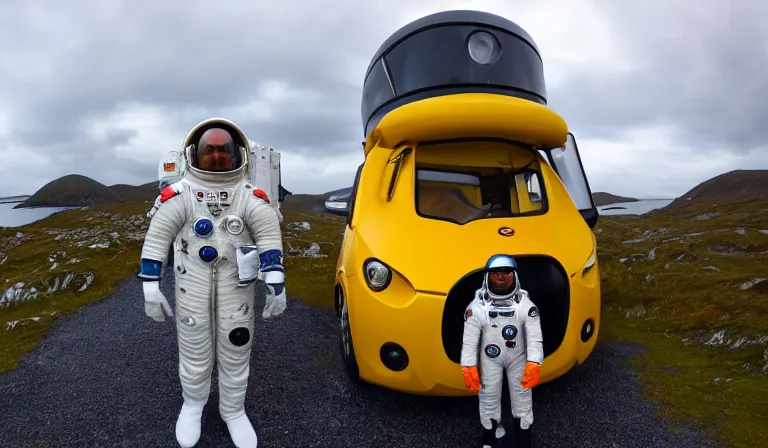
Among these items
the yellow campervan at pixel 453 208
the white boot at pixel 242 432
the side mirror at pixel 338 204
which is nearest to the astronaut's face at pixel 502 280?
the yellow campervan at pixel 453 208

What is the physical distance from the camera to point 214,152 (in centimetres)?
360

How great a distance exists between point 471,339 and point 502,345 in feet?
0.77

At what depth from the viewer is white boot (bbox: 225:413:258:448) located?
140 inches

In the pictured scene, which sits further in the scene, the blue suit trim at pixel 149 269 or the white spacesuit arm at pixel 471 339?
the blue suit trim at pixel 149 269

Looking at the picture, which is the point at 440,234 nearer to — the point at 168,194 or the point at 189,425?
the point at 168,194

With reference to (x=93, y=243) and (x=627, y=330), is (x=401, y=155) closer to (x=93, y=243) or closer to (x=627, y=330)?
(x=627, y=330)

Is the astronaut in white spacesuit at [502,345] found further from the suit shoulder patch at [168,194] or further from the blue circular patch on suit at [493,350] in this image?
the suit shoulder patch at [168,194]

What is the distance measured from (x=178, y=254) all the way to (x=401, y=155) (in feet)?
7.92

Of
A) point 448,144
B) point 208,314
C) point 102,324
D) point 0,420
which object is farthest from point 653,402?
point 102,324

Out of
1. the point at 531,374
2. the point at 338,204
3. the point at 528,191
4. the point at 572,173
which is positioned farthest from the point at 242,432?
the point at 572,173

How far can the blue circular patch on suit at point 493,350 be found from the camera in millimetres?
3277

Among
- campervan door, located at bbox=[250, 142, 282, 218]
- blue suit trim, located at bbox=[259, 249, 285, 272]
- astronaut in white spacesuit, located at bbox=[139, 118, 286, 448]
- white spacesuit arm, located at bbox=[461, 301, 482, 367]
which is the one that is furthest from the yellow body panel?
campervan door, located at bbox=[250, 142, 282, 218]

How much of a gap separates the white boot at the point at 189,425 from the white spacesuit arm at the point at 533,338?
2.68 m

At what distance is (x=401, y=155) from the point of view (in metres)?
4.81
